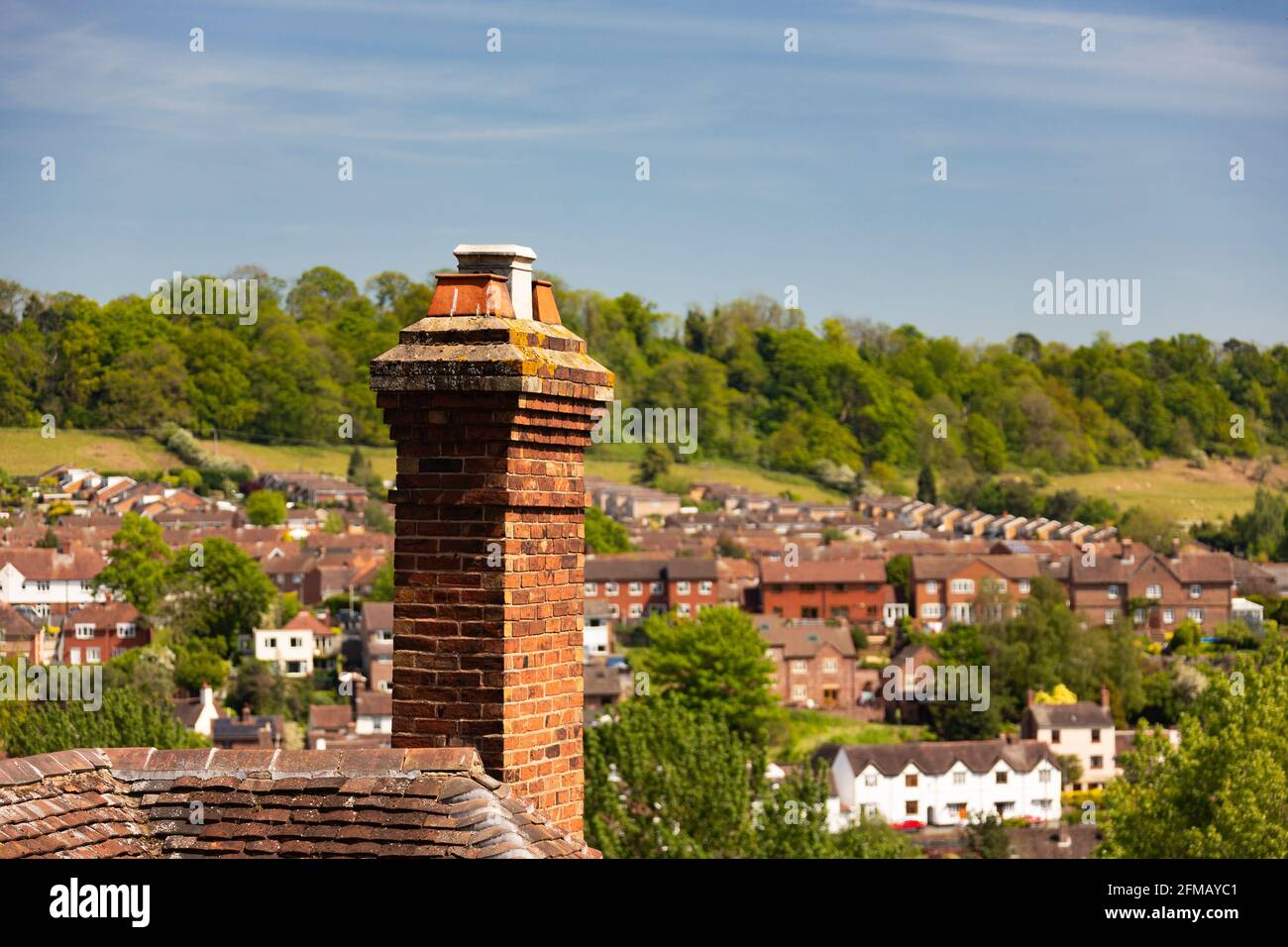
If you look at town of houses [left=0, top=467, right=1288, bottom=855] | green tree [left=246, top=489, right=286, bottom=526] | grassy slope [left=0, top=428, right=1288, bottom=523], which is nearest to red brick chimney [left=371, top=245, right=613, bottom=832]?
town of houses [left=0, top=467, right=1288, bottom=855]

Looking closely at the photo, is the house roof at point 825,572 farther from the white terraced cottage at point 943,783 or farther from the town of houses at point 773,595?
the white terraced cottage at point 943,783

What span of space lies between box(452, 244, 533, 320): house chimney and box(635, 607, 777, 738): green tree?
60.0m

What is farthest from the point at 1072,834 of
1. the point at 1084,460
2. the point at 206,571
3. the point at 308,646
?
the point at 1084,460

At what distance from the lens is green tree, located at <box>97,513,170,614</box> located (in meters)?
81.8

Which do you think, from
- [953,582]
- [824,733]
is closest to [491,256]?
[824,733]

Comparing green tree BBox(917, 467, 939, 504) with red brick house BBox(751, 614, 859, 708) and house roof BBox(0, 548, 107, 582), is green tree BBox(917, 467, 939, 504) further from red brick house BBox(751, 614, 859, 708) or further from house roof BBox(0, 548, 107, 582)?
house roof BBox(0, 548, 107, 582)

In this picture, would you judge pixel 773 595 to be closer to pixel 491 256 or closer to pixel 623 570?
pixel 623 570

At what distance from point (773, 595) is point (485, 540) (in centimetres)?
9359

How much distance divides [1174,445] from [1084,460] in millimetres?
9143

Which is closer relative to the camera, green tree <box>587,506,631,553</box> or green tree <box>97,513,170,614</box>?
green tree <box>97,513,170,614</box>

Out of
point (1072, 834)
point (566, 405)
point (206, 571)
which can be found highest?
point (566, 405)

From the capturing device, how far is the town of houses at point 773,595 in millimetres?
59938
